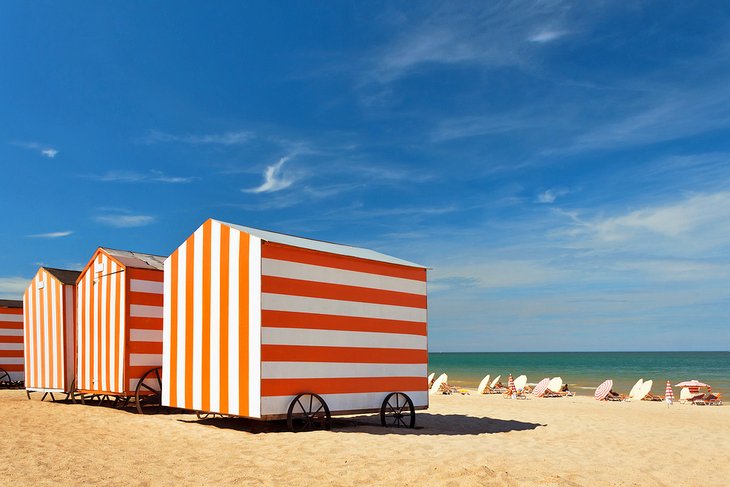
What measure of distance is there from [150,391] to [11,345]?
14.2m

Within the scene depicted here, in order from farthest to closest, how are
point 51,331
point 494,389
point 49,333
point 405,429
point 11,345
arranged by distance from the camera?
point 494,389, point 11,345, point 49,333, point 51,331, point 405,429

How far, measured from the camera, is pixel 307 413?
12.7 metres

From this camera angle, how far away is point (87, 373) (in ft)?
60.5

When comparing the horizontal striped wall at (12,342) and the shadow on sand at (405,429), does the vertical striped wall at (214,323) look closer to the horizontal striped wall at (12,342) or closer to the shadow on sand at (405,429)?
the shadow on sand at (405,429)

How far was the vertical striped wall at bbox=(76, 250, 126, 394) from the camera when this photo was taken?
1697 centimetres

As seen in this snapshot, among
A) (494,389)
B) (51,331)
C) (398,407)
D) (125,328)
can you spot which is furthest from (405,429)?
(494,389)

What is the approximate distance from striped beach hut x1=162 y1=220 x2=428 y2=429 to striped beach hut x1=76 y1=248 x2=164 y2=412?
215cm

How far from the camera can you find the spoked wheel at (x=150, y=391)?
54.9 ft

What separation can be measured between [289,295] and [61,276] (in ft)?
38.3

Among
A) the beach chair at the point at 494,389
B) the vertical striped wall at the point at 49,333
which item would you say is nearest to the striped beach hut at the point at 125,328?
the vertical striped wall at the point at 49,333

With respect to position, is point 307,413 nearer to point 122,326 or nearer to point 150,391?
point 150,391

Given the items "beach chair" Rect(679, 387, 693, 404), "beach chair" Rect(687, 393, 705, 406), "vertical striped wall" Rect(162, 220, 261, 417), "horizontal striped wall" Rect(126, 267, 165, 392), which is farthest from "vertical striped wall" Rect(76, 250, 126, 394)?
"beach chair" Rect(687, 393, 705, 406)

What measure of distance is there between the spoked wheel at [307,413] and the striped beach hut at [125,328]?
5708 millimetres

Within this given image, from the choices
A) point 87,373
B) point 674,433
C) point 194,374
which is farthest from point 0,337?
point 674,433
